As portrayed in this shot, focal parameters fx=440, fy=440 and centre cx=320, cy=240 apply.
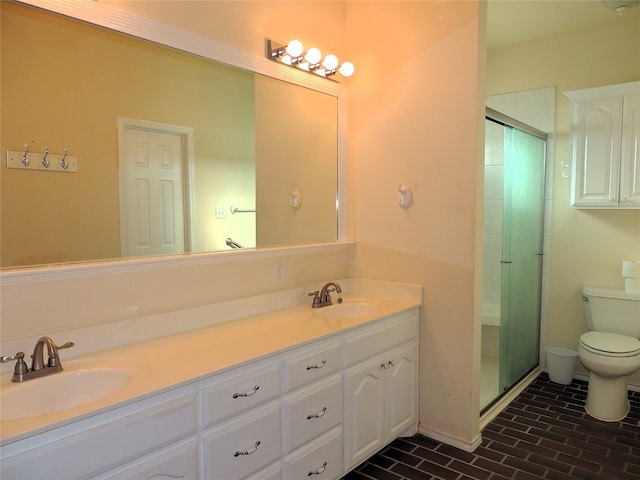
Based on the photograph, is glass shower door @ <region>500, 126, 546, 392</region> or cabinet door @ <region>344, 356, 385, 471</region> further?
glass shower door @ <region>500, 126, 546, 392</region>

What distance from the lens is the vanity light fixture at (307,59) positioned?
2.29 m

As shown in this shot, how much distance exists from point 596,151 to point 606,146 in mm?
64

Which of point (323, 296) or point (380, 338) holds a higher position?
point (323, 296)

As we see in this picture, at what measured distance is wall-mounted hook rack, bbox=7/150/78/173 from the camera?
1.48 meters

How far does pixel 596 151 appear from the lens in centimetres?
302

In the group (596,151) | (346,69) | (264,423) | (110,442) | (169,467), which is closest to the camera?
(110,442)

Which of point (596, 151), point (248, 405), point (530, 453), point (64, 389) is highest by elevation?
point (596, 151)

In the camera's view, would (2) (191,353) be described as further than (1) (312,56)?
No

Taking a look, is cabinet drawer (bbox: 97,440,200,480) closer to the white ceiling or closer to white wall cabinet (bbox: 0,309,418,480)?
white wall cabinet (bbox: 0,309,418,480)

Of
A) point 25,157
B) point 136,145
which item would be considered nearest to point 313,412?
point 136,145

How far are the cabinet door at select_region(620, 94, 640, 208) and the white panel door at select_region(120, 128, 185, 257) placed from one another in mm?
2794

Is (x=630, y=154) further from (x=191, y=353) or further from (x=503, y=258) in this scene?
(x=191, y=353)

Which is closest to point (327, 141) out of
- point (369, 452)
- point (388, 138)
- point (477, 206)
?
point (388, 138)

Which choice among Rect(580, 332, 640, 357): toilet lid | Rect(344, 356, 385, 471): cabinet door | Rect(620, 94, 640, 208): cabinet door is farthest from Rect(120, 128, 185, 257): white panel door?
Rect(620, 94, 640, 208): cabinet door
